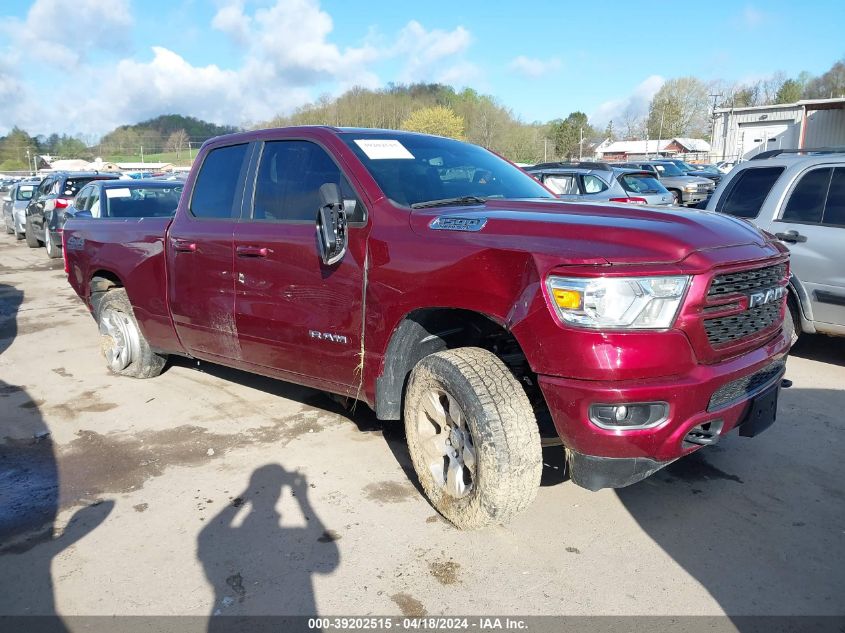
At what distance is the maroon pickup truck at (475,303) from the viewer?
8.89 feet

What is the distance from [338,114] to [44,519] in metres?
64.3

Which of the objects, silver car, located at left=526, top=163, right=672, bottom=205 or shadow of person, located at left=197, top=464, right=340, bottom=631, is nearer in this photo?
shadow of person, located at left=197, top=464, right=340, bottom=631

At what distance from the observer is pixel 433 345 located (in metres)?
3.69

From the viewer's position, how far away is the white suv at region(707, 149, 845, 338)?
559cm

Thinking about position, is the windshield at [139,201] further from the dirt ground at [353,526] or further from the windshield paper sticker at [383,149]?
the windshield paper sticker at [383,149]

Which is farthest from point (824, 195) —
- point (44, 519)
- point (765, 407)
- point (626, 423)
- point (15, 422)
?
point (15, 422)

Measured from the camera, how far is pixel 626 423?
Answer: 8.96ft

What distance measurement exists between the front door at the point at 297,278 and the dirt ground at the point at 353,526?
2.19 feet

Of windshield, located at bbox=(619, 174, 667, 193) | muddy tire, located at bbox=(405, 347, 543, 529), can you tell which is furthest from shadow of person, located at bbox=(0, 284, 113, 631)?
windshield, located at bbox=(619, 174, 667, 193)

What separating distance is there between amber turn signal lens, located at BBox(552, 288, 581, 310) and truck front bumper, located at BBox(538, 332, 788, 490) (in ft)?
0.97

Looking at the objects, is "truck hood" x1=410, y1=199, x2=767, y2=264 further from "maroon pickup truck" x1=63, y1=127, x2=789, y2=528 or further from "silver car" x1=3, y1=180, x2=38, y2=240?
"silver car" x1=3, y1=180, x2=38, y2=240

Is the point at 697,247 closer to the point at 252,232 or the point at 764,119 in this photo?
the point at 252,232

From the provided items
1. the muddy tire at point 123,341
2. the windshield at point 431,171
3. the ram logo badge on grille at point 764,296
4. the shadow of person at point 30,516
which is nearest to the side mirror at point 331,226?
the windshield at point 431,171

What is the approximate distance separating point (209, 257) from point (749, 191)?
4920 mm
